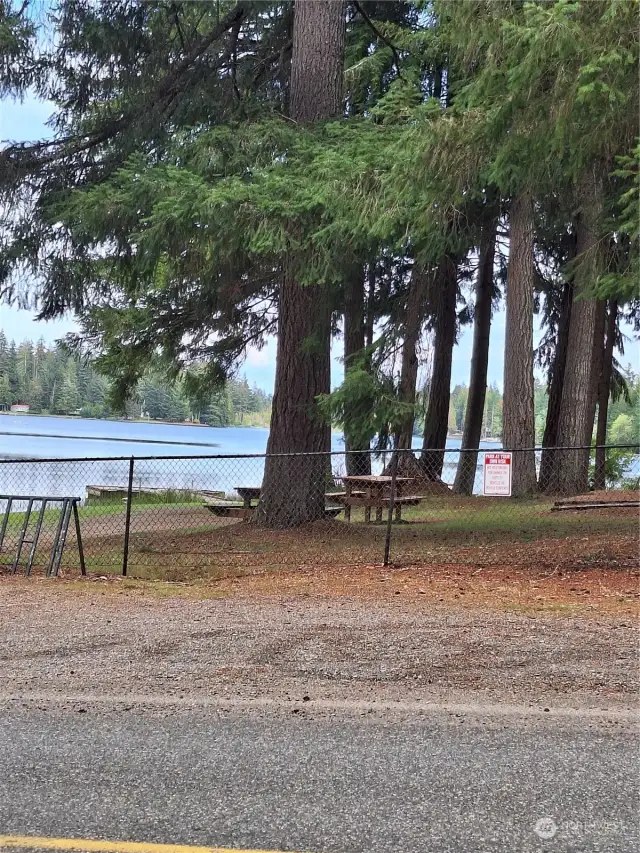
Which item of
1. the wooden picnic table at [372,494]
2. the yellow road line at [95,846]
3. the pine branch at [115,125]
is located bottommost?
the yellow road line at [95,846]

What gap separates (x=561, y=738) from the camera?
163 inches

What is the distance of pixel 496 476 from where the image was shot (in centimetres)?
876

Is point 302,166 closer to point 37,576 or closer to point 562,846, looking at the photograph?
point 37,576

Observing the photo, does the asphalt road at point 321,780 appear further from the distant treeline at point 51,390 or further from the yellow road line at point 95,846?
the distant treeline at point 51,390

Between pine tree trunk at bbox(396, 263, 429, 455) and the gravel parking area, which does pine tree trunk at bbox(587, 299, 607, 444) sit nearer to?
pine tree trunk at bbox(396, 263, 429, 455)

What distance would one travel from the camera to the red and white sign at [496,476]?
344 inches

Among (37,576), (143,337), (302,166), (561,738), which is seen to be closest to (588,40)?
(302,166)

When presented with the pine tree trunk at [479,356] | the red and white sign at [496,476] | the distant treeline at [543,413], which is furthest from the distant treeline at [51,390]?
the red and white sign at [496,476]

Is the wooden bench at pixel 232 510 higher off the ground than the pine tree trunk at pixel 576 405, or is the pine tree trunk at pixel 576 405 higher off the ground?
the pine tree trunk at pixel 576 405

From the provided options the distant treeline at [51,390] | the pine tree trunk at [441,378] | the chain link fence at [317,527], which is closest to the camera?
the chain link fence at [317,527]
